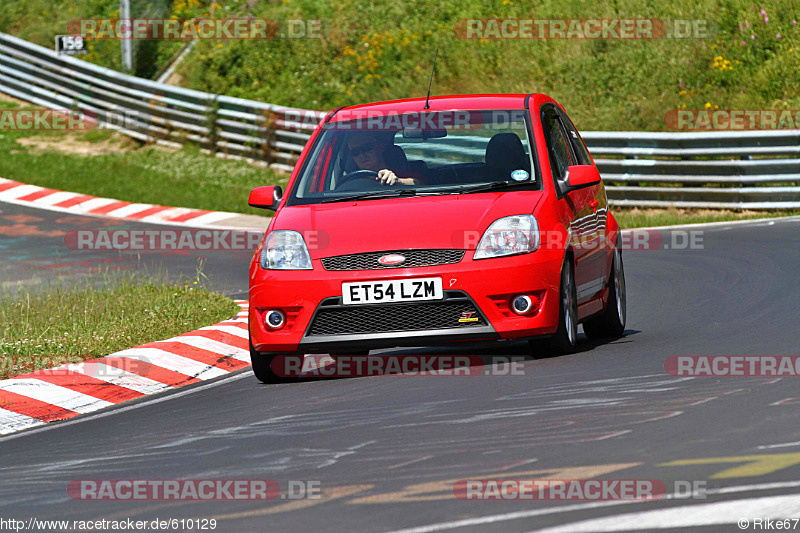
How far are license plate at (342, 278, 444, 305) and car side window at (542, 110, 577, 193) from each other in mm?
1338

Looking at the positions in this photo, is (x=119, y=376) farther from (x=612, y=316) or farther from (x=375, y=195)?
(x=612, y=316)

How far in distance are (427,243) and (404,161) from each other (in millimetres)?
1211

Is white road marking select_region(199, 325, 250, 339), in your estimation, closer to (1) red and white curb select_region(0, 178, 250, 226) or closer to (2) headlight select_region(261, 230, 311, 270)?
(2) headlight select_region(261, 230, 311, 270)

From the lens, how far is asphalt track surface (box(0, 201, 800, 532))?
188 inches

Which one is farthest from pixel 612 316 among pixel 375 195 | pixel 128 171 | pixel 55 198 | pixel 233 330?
pixel 128 171

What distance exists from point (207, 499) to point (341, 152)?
4.39 metres

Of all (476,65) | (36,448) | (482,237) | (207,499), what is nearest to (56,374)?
(36,448)

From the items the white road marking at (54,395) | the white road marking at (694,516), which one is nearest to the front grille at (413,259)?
the white road marking at (54,395)

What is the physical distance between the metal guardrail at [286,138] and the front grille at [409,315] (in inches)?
104

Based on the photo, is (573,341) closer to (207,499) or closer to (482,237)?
(482,237)

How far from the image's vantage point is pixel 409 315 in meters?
8.00

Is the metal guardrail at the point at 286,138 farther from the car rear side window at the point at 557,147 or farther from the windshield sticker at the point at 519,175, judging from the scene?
the windshield sticker at the point at 519,175

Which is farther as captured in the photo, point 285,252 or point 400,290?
point 285,252

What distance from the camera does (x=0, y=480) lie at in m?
6.05
